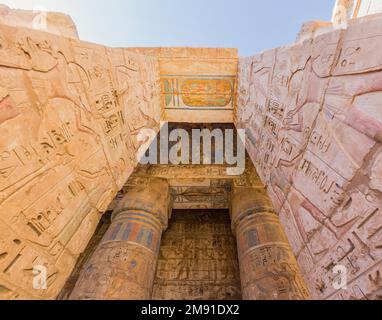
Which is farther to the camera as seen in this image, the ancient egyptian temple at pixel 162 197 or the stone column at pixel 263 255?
the stone column at pixel 263 255

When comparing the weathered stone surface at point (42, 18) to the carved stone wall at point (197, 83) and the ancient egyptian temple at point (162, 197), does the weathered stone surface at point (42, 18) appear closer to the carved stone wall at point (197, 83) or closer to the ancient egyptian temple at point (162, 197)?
the ancient egyptian temple at point (162, 197)

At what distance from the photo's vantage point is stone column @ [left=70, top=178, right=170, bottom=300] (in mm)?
2545

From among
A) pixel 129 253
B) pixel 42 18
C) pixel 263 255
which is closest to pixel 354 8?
pixel 263 255

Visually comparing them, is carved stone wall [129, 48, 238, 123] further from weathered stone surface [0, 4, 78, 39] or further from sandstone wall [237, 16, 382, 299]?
sandstone wall [237, 16, 382, 299]

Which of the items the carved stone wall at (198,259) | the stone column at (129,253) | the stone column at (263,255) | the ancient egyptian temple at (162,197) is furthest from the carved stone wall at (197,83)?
the carved stone wall at (198,259)

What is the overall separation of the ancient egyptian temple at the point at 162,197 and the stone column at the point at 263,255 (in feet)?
0.06

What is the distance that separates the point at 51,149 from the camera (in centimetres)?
150

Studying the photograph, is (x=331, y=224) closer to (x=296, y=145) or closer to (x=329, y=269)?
(x=329, y=269)

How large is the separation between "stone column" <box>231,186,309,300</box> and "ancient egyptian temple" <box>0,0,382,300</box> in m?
0.02

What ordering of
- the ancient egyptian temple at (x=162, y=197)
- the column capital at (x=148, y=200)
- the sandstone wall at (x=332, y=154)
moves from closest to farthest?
the sandstone wall at (x=332, y=154)
the ancient egyptian temple at (x=162, y=197)
the column capital at (x=148, y=200)

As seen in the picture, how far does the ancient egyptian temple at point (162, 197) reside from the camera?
1.11 meters

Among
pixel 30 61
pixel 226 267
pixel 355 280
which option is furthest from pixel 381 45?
pixel 226 267

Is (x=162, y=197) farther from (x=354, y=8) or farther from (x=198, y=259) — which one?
A: (x=354, y=8)

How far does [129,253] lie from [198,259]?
5.39 ft
